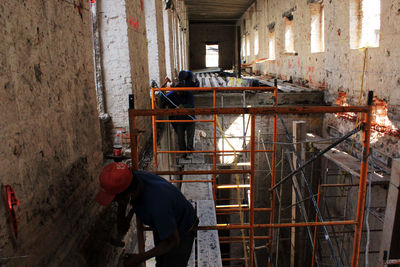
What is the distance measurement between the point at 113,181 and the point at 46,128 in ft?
2.02

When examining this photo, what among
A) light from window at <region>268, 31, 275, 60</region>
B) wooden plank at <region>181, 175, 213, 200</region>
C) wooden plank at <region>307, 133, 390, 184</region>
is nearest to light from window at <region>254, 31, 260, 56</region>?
light from window at <region>268, 31, 275, 60</region>

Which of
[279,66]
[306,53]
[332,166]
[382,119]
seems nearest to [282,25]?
[279,66]

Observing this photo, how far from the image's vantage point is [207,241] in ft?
13.3

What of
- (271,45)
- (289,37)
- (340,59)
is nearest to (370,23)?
(340,59)

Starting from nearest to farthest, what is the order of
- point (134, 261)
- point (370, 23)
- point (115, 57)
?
1. point (134, 261)
2. point (115, 57)
3. point (370, 23)

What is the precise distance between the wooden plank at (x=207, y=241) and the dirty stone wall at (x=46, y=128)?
141cm

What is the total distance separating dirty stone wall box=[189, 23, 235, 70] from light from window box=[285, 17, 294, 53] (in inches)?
625

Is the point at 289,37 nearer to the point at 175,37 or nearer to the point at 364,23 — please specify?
the point at 175,37

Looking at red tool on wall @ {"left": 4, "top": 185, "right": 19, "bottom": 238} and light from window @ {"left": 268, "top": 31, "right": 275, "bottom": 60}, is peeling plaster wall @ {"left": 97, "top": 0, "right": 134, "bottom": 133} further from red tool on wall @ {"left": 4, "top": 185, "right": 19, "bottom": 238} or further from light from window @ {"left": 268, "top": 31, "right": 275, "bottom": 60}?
light from window @ {"left": 268, "top": 31, "right": 275, "bottom": 60}

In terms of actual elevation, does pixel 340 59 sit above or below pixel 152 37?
below

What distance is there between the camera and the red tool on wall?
5.76ft

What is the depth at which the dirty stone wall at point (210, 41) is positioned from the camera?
93.3 ft

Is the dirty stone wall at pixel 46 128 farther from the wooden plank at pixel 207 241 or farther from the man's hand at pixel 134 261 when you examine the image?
the wooden plank at pixel 207 241

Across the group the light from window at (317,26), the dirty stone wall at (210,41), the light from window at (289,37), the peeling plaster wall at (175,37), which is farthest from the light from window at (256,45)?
the light from window at (317,26)
